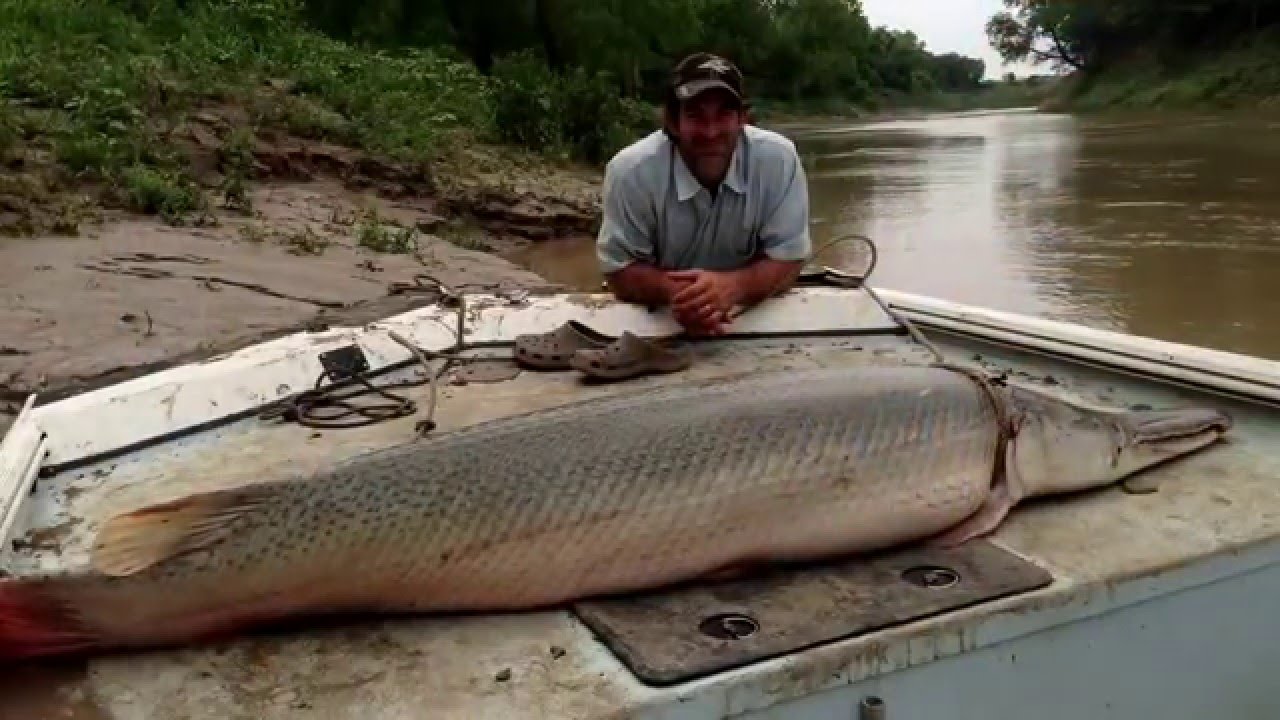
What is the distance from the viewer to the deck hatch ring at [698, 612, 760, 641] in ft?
6.11

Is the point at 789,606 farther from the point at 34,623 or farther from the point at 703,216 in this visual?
the point at 703,216

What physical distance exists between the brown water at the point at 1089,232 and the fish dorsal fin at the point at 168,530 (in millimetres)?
6528

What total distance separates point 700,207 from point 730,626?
1975 millimetres

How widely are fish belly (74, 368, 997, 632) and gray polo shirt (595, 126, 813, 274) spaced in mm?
1409

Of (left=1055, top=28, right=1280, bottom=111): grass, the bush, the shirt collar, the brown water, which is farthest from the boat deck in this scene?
(left=1055, top=28, right=1280, bottom=111): grass

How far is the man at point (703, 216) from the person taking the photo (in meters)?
3.52

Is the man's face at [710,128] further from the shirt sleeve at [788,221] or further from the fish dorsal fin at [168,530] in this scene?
the fish dorsal fin at [168,530]

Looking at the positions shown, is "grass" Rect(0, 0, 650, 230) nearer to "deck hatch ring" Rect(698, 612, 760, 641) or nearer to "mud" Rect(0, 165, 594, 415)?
Result: "mud" Rect(0, 165, 594, 415)

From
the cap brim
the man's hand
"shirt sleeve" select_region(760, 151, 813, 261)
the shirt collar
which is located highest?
the cap brim

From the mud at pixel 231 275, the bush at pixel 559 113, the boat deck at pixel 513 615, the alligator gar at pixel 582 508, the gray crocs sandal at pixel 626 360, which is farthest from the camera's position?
the bush at pixel 559 113

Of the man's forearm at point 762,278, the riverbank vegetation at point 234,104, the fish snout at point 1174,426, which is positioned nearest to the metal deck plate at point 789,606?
the fish snout at point 1174,426

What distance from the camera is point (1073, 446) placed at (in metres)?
2.40

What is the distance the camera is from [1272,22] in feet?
131

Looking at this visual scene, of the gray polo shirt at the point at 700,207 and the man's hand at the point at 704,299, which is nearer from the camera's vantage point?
the man's hand at the point at 704,299
